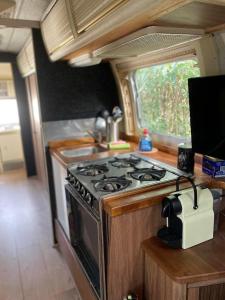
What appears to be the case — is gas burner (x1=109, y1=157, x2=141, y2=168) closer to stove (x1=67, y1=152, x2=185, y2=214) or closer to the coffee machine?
stove (x1=67, y1=152, x2=185, y2=214)

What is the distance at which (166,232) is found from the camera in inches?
50.6

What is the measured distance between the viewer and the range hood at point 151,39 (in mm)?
1274

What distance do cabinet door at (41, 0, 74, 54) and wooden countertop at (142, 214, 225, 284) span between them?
4.75ft

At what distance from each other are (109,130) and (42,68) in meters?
0.86

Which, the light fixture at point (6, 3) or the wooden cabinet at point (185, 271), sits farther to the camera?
the light fixture at point (6, 3)

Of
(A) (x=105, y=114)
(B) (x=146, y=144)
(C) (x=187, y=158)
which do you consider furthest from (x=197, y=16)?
(A) (x=105, y=114)

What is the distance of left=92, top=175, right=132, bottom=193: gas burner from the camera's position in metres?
1.38


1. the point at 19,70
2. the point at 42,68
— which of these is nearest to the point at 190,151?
the point at 42,68

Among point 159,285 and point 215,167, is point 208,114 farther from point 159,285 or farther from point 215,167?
point 159,285

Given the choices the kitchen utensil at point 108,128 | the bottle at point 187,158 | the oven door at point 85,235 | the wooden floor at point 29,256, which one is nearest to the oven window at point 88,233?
the oven door at point 85,235

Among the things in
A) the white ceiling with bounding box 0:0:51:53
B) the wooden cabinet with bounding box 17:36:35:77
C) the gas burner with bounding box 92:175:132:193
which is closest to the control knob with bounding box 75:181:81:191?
the gas burner with bounding box 92:175:132:193

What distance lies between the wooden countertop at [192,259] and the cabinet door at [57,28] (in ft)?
4.75

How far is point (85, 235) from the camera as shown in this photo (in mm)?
1679

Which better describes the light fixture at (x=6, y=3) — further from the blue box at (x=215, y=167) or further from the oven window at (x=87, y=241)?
the blue box at (x=215, y=167)
